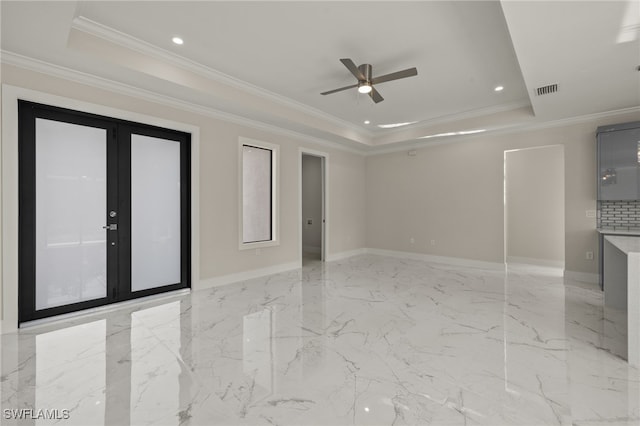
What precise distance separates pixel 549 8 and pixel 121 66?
12.9ft

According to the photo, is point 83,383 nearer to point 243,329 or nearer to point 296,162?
point 243,329

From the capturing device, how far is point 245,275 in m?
4.91

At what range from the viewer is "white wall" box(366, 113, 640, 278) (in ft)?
15.6

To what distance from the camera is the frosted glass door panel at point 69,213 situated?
3125 mm

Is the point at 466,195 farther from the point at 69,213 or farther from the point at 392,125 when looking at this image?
the point at 69,213

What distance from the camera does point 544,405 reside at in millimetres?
1772

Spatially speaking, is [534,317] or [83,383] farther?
[534,317]

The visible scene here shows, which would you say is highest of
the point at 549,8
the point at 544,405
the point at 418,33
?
the point at 418,33

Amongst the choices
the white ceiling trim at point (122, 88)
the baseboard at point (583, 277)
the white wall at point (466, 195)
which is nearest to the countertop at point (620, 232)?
the white wall at point (466, 195)

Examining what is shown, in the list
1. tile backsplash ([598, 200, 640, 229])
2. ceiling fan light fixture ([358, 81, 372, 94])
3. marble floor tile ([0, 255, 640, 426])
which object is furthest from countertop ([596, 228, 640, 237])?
ceiling fan light fixture ([358, 81, 372, 94])

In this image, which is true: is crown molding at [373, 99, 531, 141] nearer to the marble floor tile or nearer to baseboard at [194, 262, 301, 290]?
the marble floor tile

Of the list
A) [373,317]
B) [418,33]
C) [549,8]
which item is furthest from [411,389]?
[418,33]

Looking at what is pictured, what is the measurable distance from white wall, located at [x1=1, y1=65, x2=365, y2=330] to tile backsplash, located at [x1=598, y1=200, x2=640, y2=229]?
458 cm

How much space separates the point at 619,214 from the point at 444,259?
2.83 meters
